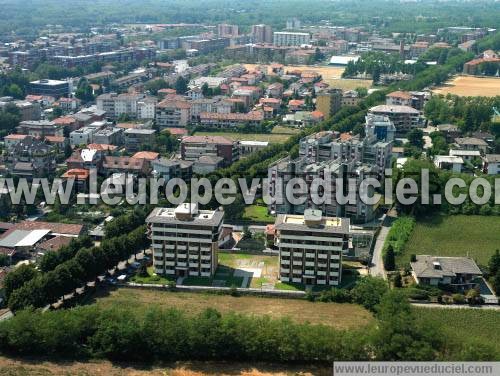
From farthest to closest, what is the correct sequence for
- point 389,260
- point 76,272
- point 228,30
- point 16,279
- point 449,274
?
1. point 228,30
2. point 389,260
3. point 449,274
4. point 76,272
5. point 16,279

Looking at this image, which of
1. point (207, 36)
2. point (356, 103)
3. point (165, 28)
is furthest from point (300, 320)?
point (165, 28)

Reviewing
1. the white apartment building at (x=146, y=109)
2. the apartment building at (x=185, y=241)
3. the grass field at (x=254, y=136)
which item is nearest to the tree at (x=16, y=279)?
the apartment building at (x=185, y=241)

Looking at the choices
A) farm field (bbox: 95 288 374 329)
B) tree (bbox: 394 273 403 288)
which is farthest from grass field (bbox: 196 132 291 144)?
farm field (bbox: 95 288 374 329)

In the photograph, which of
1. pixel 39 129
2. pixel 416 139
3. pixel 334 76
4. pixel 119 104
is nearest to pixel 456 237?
pixel 416 139

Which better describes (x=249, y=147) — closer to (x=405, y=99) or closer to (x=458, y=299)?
(x=405, y=99)

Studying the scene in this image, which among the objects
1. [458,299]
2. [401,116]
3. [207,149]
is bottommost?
[458,299]

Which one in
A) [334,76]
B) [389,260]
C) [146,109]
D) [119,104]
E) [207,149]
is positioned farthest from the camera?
[334,76]
